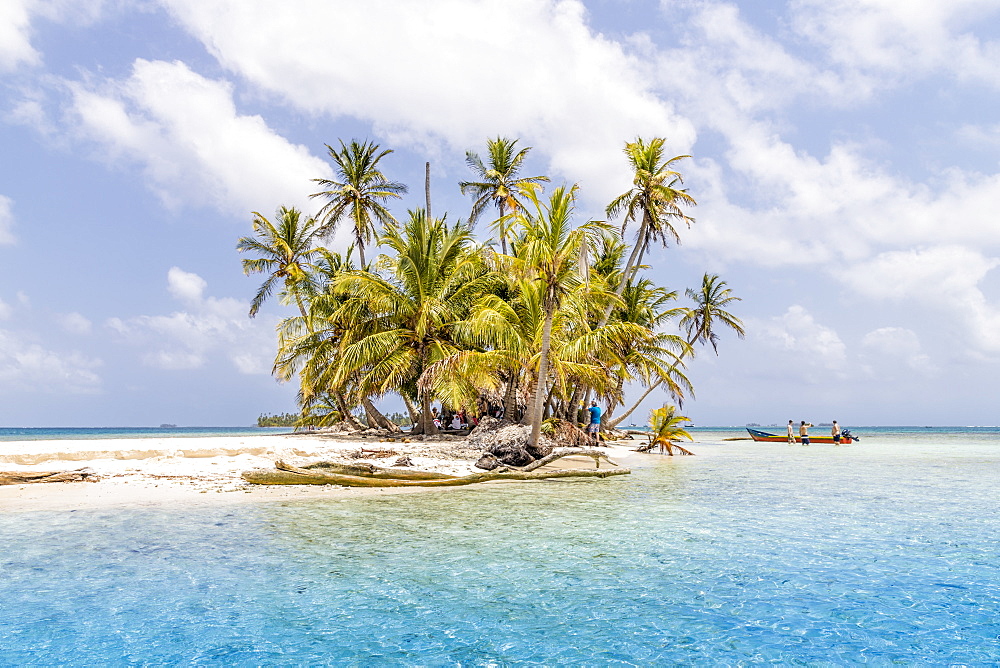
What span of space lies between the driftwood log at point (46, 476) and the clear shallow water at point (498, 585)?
132 inches

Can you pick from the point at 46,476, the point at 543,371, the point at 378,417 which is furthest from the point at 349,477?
the point at 378,417

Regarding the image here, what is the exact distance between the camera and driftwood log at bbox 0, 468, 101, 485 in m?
11.1

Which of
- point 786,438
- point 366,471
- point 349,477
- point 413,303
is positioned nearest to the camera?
point 349,477

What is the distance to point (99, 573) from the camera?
5.70 metres

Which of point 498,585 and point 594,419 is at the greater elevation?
point 594,419

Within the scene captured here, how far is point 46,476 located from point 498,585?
1090 cm

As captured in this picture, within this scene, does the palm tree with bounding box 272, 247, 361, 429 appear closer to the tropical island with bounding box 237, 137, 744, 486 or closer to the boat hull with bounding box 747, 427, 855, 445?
the tropical island with bounding box 237, 137, 744, 486

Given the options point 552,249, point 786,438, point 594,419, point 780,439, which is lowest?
point 780,439

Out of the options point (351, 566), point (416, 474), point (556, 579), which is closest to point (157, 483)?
point (416, 474)

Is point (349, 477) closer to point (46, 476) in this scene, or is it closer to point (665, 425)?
point (46, 476)

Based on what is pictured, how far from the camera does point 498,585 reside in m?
5.32

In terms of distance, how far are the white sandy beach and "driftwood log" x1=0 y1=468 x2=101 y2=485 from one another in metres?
0.23

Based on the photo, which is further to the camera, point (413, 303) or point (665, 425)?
point (665, 425)

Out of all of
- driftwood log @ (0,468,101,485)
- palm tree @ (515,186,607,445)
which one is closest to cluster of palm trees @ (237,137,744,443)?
palm tree @ (515,186,607,445)
